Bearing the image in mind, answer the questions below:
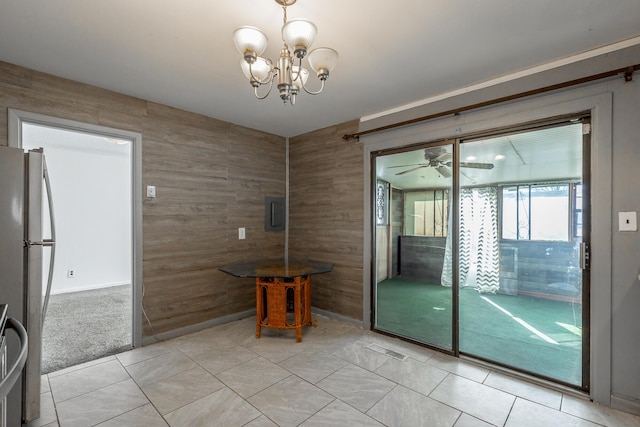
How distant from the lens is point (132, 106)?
298 cm

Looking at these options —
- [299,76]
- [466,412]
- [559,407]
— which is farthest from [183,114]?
[559,407]

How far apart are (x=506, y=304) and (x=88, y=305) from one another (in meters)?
5.43

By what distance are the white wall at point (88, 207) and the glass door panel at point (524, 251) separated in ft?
16.3

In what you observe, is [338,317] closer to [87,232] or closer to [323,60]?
[323,60]

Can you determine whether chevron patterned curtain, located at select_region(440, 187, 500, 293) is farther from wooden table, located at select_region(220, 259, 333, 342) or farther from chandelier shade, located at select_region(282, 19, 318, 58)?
chandelier shade, located at select_region(282, 19, 318, 58)

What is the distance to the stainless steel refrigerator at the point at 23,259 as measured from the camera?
1737 millimetres

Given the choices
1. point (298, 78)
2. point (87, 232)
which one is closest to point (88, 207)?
point (87, 232)

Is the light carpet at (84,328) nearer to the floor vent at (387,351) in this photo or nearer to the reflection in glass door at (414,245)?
the floor vent at (387,351)

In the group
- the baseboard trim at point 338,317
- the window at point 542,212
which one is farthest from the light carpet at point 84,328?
the window at point 542,212

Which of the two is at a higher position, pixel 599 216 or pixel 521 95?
pixel 521 95

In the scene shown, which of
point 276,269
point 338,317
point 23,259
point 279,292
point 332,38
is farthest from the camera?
point 338,317

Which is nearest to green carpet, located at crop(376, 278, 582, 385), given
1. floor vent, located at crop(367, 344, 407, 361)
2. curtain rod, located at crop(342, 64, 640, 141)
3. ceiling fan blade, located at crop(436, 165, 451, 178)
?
floor vent, located at crop(367, 344, 407, 361)

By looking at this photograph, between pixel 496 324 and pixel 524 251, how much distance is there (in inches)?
33.3

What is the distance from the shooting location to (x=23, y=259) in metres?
1.84
